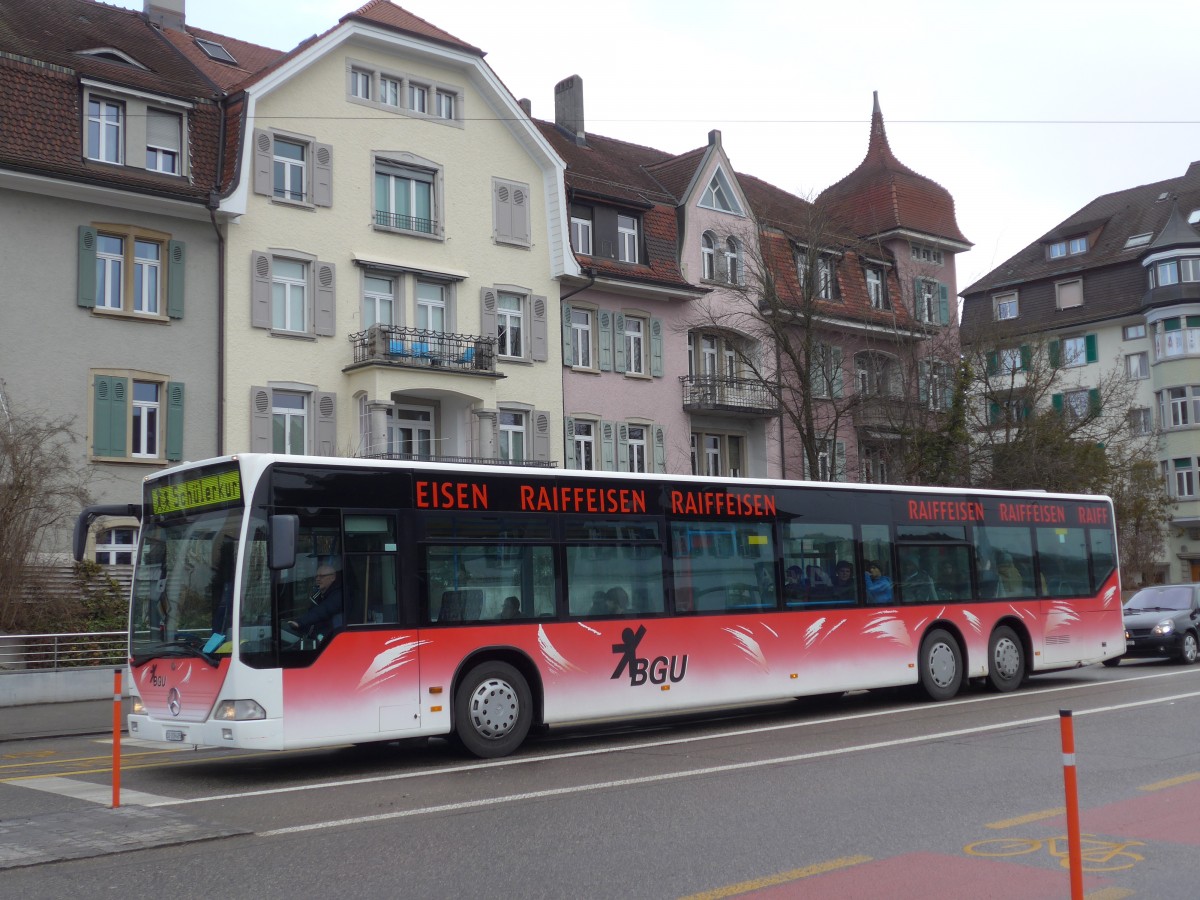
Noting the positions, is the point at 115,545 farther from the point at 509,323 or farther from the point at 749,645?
the point at 749,645

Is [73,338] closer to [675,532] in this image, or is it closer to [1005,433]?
A: [675,532]

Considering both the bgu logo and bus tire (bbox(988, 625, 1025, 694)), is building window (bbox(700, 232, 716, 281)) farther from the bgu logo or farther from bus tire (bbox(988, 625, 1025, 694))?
the bgu logo

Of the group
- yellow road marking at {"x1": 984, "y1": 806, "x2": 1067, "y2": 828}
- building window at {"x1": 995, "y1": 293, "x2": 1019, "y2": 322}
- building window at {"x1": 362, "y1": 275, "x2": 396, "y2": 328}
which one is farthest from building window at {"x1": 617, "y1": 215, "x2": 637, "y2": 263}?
building window at {"x1": 995, "y1": 293, "x2": 1019, "y2": 322}

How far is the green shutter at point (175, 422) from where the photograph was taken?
2848cm

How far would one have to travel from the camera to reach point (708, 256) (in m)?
39.8

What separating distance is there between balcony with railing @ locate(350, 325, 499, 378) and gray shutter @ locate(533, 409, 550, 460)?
2.21 m

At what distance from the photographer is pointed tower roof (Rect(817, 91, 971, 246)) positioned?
45969 mm

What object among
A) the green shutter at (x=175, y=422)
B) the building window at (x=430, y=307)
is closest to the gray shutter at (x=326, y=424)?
the green shutter at (x=175, y=422)

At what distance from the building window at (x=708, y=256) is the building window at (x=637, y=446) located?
530cm

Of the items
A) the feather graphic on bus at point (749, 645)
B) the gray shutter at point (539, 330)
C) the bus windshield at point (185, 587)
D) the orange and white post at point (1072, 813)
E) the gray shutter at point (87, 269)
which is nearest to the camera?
the orange and white post at point (1072, 813)

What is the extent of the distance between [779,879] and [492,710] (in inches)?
254

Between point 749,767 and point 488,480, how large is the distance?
393 cm

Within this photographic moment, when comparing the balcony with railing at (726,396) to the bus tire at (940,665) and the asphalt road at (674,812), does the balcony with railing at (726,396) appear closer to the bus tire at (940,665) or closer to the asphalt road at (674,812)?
the bus tire at (940,665)

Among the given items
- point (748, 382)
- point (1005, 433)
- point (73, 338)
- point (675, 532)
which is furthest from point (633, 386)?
point (675, 532)
